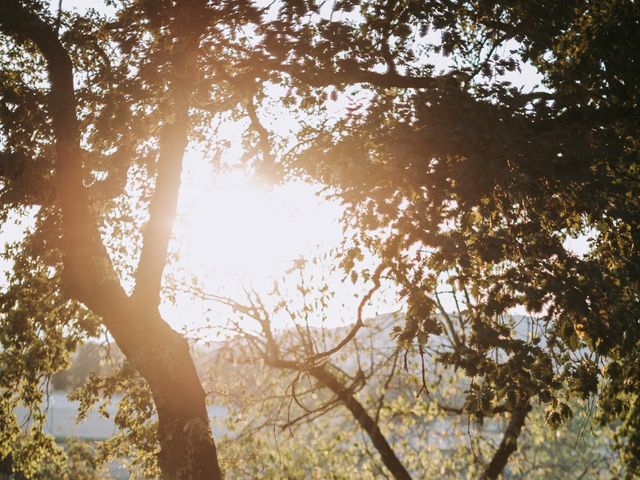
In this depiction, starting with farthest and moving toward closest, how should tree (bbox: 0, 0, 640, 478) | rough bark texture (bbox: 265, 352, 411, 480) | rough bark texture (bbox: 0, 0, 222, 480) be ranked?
rough bark texture (bbox: 265, 352, 411, 480)
rough bark texture (bbox: 0, 0, 222, 480)
tree (bbox: 0, 0, 640, 478)

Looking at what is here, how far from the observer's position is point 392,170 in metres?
5.18

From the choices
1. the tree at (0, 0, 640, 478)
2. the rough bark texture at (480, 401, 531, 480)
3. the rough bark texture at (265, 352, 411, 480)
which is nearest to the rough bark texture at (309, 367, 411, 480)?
the rough bark texture at (265, 352, 411, 480)

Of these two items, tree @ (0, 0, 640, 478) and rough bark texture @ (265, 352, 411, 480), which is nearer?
tree @ (0, 0, 640, 478)

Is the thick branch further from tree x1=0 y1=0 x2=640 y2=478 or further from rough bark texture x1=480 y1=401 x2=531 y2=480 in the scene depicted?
rough bark texture x1=480 y1=401 x2=531 y2=480

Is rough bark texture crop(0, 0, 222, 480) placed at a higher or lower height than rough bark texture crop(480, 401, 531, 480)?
higher

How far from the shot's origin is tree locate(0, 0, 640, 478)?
4.92 meters

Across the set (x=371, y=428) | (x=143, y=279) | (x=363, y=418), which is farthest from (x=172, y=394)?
(x=371, y=428)

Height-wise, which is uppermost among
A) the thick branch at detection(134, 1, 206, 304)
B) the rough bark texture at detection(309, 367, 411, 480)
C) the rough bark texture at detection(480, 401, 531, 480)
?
the thick branch at detection(134, 1, 206, 304)

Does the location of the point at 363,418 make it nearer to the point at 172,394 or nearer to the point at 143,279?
the point at 172,394

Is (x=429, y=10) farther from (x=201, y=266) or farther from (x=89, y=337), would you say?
(x=201, y=266)

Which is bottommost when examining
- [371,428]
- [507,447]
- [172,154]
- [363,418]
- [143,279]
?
[507,447]

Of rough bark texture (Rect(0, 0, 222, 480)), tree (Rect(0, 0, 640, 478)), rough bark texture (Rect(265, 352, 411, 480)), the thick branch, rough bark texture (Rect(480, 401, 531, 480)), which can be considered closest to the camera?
tree (Rect(0, 0, 640, 478))

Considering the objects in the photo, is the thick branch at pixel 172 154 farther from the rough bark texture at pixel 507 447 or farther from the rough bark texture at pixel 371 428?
Answer: the rough bark texture at pixel 507 447

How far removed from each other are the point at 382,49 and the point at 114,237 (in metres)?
7.09
